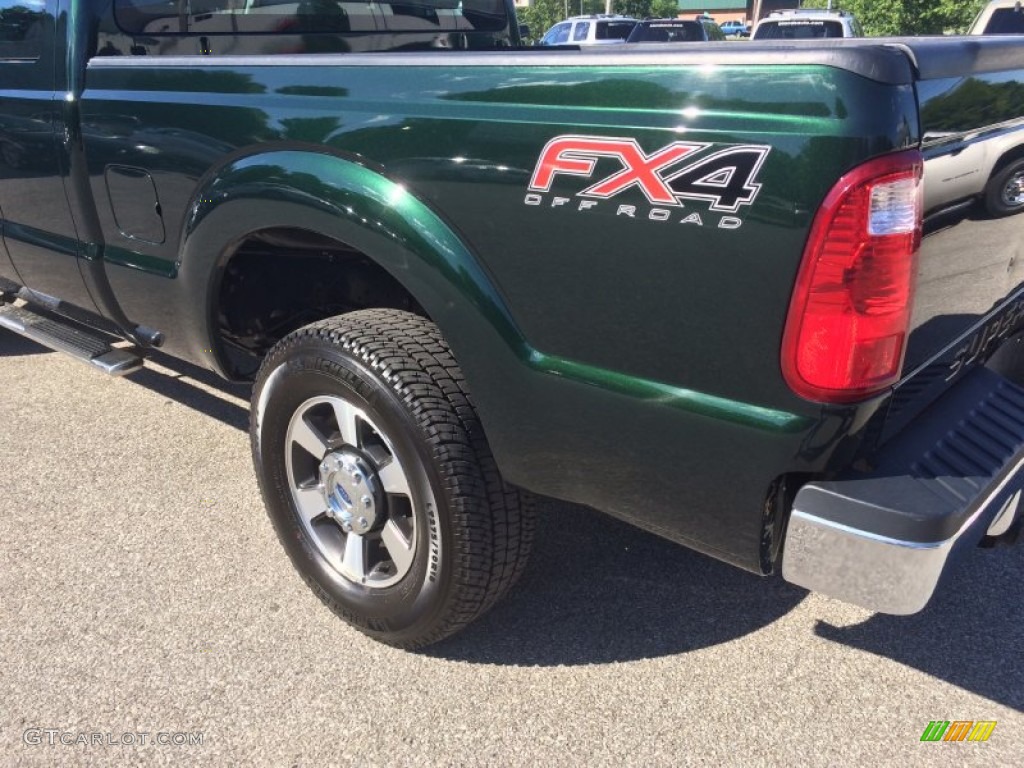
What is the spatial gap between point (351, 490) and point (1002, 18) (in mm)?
10864

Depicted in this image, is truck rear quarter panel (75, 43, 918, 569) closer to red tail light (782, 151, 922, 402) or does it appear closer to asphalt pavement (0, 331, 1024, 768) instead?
red tail light (782, 151, 922, 402)

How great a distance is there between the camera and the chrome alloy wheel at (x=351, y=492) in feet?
7.79

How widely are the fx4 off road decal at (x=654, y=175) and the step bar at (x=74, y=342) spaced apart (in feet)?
6.87

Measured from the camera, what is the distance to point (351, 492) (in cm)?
245

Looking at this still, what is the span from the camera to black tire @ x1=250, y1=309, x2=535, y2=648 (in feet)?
7.11

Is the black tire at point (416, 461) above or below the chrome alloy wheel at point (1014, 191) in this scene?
below

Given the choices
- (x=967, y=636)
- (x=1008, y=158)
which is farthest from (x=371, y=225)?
(x=967, y=636)

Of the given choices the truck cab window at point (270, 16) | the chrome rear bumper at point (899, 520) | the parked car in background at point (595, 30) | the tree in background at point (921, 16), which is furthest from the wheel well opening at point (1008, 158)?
the tree in background at point (921, 16)

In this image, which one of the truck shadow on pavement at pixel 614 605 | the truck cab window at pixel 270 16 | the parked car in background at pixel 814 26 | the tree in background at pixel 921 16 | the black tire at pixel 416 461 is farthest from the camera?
the tree in background at pixel 921 16

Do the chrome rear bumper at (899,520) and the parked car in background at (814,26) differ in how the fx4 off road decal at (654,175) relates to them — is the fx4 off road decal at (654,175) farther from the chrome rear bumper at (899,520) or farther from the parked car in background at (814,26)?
the parked car in background at (814,26)

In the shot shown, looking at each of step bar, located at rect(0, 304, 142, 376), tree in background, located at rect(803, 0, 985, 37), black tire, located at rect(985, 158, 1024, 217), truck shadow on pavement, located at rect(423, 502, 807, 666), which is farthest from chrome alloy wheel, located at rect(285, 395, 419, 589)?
tree in background, located at rect(803, 0, 985, 37)

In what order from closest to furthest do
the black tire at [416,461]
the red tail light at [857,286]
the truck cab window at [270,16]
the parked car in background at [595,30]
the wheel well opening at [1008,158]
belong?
the red tail light at [857,286], the wheel well opening at [1008,158], the black tire at [416,461], the truck cab window at [270,16], the parked car in background at [595,30]

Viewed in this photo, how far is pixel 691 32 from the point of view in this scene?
1770 cm

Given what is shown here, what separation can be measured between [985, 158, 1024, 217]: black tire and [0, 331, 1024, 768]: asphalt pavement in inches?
48.0
